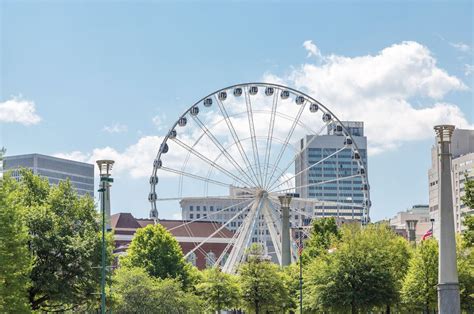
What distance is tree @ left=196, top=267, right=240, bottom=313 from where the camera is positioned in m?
86.3

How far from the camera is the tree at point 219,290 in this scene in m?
86.3

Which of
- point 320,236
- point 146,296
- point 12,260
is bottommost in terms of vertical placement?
point 146,296

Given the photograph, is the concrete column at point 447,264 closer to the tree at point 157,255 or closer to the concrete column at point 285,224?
the concrete column at point 285,224

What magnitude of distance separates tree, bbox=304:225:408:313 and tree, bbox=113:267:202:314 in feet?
36.6

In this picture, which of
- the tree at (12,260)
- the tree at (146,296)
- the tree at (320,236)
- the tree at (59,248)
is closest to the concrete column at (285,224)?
the tree at (320,236)

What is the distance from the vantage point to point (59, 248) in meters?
56.5

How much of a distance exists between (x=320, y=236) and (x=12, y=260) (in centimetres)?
4777

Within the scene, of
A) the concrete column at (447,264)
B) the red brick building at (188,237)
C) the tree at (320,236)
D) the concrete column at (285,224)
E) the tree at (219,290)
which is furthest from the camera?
the red brick building at (188,237)

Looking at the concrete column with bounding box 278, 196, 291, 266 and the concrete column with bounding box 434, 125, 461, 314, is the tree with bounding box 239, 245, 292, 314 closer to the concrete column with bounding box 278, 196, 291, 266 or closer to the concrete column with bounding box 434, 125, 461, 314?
the concrete column with bounding box 278, 196, 291, 266

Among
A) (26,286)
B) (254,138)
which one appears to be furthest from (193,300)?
(26,286)

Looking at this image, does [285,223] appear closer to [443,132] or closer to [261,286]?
[261,286]

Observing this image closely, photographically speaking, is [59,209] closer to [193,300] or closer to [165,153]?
[193,300]

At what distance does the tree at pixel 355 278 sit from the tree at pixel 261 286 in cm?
1206

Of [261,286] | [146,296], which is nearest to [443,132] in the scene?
[146,296]
